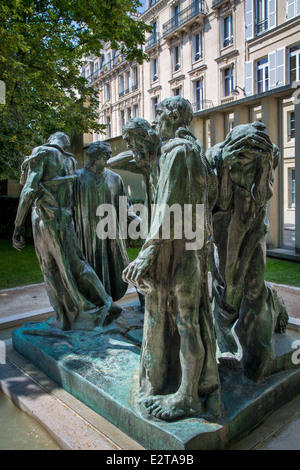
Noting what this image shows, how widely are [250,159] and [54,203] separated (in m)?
2.02

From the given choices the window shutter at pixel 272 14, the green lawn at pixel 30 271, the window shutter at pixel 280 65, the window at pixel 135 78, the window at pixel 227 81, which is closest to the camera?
the green lawn at pixel 30 271

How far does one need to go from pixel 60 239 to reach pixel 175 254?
1927mm

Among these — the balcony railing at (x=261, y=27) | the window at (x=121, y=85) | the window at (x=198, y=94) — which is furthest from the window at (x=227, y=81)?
the window at (x=121, y=85)

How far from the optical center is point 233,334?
11.0 ft

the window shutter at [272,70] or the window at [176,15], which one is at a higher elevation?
the window at [176,15]

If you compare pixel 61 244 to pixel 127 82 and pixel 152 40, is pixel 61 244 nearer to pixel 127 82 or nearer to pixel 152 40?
pixel 152 40

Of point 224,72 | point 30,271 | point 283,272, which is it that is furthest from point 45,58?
point 224,72

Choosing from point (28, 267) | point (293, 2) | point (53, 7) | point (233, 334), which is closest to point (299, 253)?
point (28, 267)

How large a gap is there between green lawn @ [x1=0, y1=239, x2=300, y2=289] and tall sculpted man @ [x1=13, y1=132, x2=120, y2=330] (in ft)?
14.3

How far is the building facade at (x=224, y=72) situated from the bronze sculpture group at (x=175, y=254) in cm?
808

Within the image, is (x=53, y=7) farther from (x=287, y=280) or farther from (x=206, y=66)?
(x=206, y=66)

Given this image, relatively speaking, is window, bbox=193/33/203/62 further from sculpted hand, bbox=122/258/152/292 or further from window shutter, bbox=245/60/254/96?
sculpted hand, bbox=122/258/152/292

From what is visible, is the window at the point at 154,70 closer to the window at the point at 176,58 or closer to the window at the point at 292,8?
the window at the point at 176,58

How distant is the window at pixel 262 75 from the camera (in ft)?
68.7
